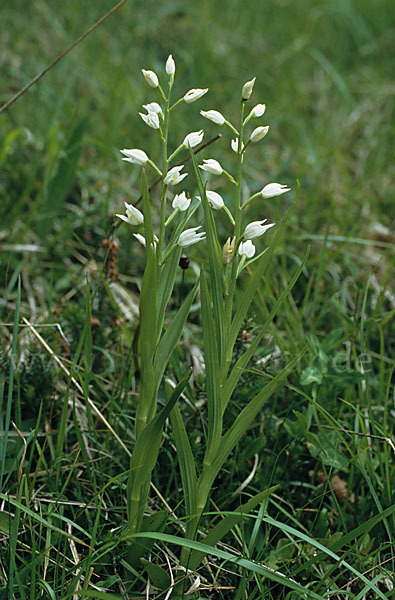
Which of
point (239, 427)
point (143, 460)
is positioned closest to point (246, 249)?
point (239, 427)

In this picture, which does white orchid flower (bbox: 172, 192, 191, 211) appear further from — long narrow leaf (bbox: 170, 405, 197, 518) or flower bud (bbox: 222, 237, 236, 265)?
long narrow leaf (bbox: 170, 405, 197, 518)

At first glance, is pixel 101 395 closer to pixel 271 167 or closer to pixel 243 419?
pixel 243 419

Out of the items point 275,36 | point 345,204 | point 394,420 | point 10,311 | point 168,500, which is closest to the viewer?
point 168,500

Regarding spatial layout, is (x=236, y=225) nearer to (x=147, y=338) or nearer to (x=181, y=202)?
(x=181, y=202)

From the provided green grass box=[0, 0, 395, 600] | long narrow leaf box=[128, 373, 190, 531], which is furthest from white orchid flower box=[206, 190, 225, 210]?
long narrow leaf box=[128, 373, 190, 531]

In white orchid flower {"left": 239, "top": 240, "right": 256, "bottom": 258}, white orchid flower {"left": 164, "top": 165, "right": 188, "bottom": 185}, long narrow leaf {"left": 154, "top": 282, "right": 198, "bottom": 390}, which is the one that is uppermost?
white orchid flower {"left": 164, "top": 165, "right": 188, "bottom": 185}

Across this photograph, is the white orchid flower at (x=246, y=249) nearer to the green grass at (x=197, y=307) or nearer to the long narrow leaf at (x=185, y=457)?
the green grass at (x=197, y=307)

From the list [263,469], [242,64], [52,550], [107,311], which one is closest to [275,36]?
[242,64]

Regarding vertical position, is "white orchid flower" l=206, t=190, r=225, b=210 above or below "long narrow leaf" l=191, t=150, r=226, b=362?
above
